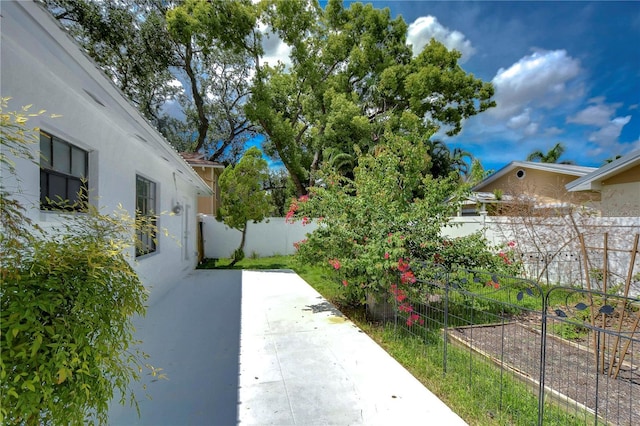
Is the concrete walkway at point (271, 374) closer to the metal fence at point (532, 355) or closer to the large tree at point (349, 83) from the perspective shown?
the metal fence at point (532, 355)

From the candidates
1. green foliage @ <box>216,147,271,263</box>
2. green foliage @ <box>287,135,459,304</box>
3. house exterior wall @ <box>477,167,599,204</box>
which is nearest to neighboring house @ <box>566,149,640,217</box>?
house exterior wall @ <box>477,167,599,204</box>

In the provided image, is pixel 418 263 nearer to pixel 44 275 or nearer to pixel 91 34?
pixel 44 275

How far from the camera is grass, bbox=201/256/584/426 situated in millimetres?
2811

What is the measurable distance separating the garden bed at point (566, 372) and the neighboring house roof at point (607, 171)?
634cm

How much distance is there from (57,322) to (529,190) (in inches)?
476

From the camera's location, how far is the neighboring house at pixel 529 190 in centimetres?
917

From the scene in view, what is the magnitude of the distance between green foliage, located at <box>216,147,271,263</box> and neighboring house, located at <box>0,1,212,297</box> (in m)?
4.51

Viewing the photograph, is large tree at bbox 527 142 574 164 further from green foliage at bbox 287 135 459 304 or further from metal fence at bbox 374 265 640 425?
green foliage at bbox 287 135 459 304

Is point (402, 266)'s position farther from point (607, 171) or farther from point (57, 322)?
point (607, 171)

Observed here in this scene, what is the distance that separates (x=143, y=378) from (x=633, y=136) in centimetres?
2828

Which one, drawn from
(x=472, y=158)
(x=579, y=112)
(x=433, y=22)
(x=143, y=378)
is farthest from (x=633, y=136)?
(x=143, y=378)

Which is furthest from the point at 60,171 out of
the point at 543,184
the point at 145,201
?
the point at 543,184

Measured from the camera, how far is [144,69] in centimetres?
1738

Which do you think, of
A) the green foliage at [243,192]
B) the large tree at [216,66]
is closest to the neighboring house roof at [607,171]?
the green foliage at [243,192]
